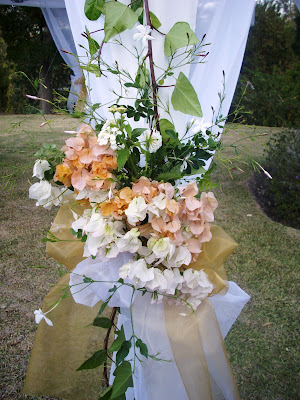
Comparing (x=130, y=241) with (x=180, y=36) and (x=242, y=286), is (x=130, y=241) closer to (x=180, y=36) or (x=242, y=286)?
(x=180, y=36)

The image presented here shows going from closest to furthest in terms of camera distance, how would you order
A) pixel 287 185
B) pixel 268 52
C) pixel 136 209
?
pixel 136 209, pixel 287 185, pixel 268 52

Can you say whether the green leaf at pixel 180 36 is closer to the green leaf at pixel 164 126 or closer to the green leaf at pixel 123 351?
the green leaf at pixel 164 126

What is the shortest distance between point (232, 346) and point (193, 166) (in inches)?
67.1

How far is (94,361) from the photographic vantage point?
1170 mm

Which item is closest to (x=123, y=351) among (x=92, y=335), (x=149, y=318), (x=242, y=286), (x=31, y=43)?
(x=149, y=318)

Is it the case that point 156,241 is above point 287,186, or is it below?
above

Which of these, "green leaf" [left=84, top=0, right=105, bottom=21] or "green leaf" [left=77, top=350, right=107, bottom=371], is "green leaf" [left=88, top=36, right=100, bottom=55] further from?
"green leaf" [left=77, top=350, right=107, bottom=371]

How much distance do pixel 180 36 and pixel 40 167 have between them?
503 mm

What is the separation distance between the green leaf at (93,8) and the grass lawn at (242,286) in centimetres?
30

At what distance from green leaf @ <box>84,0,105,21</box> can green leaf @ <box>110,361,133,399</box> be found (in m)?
0.96

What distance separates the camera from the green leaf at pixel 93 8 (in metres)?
1.07

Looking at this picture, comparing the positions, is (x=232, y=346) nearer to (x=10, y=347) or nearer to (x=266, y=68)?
(x=10, y=347)

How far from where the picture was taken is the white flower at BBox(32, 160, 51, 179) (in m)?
1.02

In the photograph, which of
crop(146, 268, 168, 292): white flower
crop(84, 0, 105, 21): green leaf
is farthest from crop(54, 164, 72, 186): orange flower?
crop(84, 0, 105, 21): green leaf
